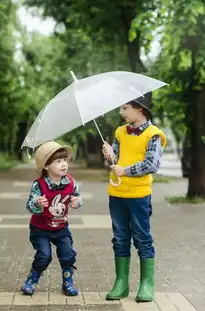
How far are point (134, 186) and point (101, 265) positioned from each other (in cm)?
219

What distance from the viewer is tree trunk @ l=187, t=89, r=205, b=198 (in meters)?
16.8

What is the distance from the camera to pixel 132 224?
19.7ft

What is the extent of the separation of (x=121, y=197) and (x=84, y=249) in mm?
3321

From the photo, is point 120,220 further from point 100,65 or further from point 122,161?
point 100,65

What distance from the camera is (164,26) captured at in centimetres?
1497

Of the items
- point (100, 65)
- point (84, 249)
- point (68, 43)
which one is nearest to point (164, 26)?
point (84, 249)

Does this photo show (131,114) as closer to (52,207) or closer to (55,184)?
(55,184)

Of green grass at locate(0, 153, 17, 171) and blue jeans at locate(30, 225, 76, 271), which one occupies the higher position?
blue jeans at locate(30, 225, 76, 271)

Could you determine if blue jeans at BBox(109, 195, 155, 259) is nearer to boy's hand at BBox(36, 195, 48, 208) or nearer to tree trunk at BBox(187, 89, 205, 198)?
boy's hand at BBox(36, 195, 48, 208)

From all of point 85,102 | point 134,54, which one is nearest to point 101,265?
point 85,102

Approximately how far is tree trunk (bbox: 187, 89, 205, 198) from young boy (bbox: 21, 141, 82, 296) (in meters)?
10.8

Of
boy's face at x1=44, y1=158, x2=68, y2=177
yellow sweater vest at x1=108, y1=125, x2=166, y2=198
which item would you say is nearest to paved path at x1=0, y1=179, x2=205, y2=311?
yellow sweater vest at x1=108, y1=125, x2=166, y2=198

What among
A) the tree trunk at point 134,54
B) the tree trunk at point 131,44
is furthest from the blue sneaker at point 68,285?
the tree trunk at point 134,54

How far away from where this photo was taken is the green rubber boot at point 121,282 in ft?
19.9
